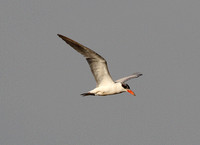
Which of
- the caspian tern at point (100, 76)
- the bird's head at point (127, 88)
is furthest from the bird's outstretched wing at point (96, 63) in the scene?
the bird's head at point (127, 88)

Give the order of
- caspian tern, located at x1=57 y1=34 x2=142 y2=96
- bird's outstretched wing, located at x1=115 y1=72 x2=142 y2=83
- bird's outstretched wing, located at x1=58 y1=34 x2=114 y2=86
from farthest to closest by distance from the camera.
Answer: bird's outstretched wing, located at x1=115 y1=72 x2=142 y2=83 < caspian tern, located at x1=57 y1=34 x2=142 y2=96 < bird's outstretched wing, located at x1=58 y1=34 x2=114 y2=86

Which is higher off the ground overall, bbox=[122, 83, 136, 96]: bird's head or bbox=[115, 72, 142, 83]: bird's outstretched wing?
bbox=[115, 72, 142, 83]: bird's outstretched wing

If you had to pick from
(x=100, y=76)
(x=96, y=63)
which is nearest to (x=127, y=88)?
(x=100, y=76)

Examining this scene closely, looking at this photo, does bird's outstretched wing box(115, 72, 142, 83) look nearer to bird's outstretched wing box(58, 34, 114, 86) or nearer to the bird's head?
the bird's head

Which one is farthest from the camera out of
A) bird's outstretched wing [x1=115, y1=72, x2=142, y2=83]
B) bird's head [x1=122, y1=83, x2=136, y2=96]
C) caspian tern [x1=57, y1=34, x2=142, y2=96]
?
bird's outstretched wing [x1=115, y1=72, x2=142, y2=83]

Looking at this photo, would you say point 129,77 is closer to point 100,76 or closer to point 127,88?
point 127,88

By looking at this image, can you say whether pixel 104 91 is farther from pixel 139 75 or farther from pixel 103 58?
pixel 139 75

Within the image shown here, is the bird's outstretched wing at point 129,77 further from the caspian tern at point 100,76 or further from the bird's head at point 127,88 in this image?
the caspian tern at point 100,76

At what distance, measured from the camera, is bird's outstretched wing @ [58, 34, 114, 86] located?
48.4 feet

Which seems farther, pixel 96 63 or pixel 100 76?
pixel 100 76

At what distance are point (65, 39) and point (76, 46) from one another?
59 cm

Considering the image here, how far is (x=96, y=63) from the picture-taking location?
1555 centimetres

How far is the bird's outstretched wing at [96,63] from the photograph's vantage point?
14766 millimetres

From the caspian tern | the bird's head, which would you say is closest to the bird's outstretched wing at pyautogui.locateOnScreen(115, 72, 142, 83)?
the bird's head
